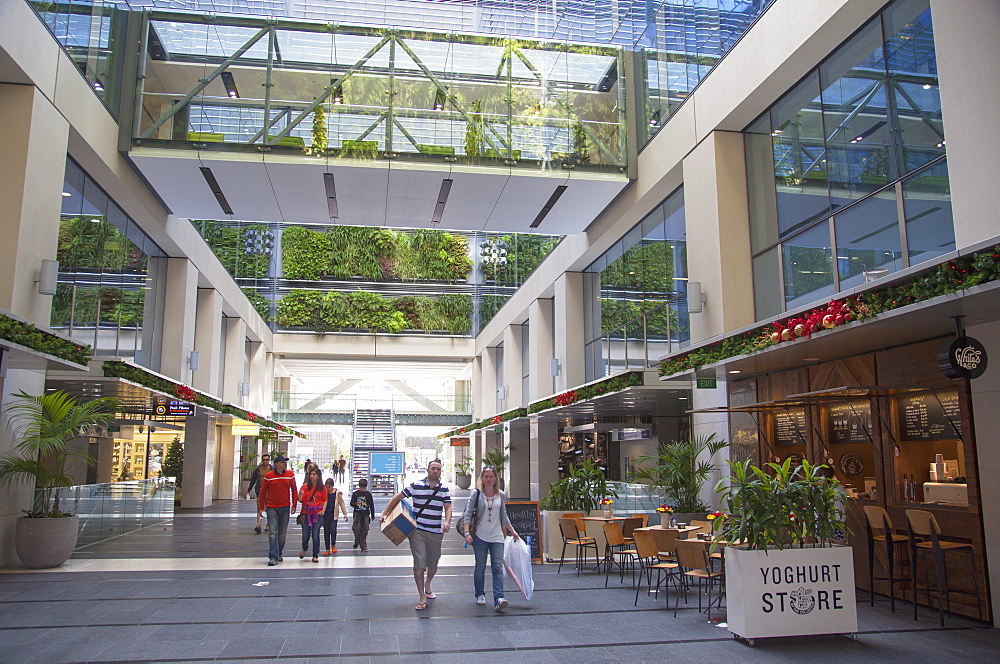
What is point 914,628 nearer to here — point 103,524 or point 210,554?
point 210,554

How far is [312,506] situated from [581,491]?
186 inches

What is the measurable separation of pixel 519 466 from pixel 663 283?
14964mm

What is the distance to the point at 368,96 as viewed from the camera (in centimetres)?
1519

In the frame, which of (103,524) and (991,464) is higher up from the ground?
(991,464)

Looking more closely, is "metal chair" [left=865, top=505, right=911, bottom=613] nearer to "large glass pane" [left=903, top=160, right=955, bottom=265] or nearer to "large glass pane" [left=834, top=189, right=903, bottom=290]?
"large glass pane" [left=834, top=189, right=903, bottom=290]

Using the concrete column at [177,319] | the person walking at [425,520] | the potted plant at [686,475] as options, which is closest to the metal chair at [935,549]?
the potted plant at [686,475]

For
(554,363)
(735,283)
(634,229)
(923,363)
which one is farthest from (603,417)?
(923,363)

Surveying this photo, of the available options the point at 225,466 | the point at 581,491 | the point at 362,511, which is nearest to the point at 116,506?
the point at 362,511

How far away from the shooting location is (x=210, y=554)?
44.6 ft

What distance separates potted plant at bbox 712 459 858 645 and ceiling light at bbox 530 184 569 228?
9440 mm

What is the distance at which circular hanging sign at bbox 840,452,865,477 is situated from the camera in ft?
35.6

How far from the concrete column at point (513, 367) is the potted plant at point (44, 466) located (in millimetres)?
17203

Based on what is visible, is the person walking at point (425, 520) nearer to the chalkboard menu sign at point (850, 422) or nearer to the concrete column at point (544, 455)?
the chalkboard menu sign at point (850, 422)

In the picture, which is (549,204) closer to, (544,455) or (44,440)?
(544,455)
